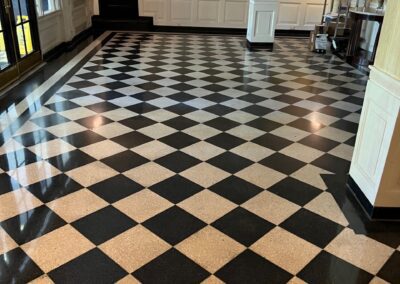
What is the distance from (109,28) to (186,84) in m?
5.17

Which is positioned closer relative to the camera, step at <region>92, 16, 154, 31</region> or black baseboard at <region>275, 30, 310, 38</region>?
step at <region>92, 16, 154, 31</region>

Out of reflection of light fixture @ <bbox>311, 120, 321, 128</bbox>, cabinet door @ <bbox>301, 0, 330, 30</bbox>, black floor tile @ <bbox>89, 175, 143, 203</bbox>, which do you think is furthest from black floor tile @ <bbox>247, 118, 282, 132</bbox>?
cabinet door @ <bbox>301, 0, 330, 30</bbox>

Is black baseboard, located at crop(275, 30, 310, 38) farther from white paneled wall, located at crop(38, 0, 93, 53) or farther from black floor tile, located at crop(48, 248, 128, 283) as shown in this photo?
black floor tile, located at crop(48, 248, 128, 283)

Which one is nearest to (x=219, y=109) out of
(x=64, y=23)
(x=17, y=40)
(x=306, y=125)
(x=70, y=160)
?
(x=306, y=125)

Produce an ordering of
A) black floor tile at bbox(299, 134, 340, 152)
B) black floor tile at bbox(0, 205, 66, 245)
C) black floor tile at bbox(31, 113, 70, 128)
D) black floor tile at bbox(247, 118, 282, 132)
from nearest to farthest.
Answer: black floor tile at bbox(0, 205, 66, 245) < black floor tile at bbox(299, 134, 340, 152) < black floor tile at bbox(31, 113, 70, 128) < black floor tile at bbox(247, 118, 282, 132)

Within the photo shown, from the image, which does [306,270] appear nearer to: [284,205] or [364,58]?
[284,205]

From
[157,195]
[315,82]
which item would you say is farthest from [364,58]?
[157,195]

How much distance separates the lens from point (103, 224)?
8.00ft

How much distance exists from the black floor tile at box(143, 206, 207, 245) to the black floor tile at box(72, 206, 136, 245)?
147 millimetres

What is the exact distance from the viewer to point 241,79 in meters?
5.83

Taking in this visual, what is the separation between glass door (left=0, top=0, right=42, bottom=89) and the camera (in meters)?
5.15

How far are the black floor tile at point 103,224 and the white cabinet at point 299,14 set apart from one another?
Answer: 8.61 metres

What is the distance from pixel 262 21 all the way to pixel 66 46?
3.97 meters

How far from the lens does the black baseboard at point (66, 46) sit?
6.80 metres
